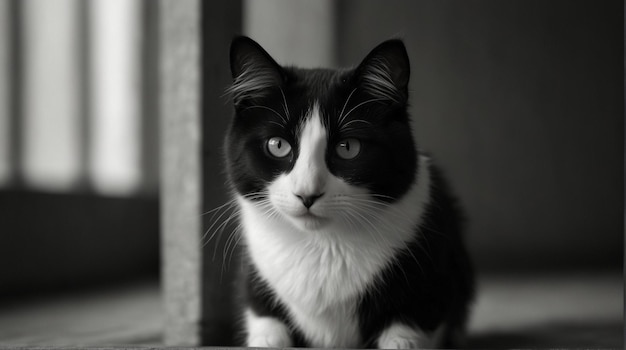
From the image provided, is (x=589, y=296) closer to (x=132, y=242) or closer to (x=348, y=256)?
(x=348, y=256)

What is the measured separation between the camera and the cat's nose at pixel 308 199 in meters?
1.14

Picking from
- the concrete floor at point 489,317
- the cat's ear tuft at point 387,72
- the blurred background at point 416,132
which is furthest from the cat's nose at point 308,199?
the blurred background at point 416,132

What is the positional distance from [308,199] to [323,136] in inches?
5.2

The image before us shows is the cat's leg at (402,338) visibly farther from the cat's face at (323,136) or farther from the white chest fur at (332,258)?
the cat's face at (323,136)

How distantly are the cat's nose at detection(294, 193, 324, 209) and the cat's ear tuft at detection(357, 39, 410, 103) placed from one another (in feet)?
0.82

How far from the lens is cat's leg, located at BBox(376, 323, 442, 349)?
4.21ft

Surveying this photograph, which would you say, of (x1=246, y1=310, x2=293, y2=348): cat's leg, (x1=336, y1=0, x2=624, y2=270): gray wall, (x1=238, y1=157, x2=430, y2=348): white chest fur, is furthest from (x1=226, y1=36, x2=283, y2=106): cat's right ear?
(x1=336, y1=0, x2=624, y2=270): gray wall

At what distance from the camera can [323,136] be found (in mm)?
1196

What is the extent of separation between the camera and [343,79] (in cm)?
128

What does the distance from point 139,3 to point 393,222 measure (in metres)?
3.69

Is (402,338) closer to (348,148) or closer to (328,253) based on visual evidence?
(328,253)

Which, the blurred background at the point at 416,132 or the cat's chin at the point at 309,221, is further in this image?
the blurred background at the point at 416,132

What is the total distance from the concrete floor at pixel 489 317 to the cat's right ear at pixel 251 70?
31.1 inches

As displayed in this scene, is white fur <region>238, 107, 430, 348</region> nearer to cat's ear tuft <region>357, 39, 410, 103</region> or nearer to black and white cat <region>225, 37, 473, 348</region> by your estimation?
black and white cat <region>225, 37, 473, 348</region>
